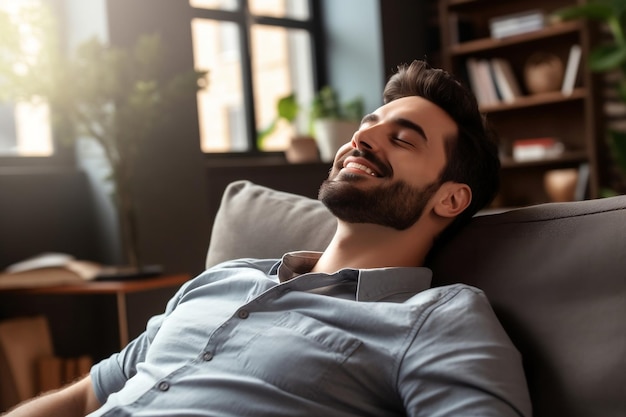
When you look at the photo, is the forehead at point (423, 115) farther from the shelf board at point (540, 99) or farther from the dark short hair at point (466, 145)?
Answer: the shelf board at point (540, 99)

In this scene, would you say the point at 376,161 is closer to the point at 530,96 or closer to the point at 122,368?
the point at 122,368

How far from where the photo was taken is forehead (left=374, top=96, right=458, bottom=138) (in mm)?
1443

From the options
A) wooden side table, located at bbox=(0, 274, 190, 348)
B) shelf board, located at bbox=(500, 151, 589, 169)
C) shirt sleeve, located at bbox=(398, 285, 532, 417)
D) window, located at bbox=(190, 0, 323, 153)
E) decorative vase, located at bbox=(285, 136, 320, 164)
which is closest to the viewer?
shirt sleeve, located at bbox=(398, 285, 532, 417)

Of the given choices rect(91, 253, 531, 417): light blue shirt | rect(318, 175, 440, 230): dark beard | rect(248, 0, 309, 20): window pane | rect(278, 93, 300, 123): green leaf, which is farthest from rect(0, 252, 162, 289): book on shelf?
rect(248, 0, 309, 20): window pane

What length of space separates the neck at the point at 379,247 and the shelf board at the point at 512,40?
3.18 meters

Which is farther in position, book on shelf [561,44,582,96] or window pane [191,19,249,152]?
book on shelf [561,44,582,96]

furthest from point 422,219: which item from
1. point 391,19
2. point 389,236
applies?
point 391,19

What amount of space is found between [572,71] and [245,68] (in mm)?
1779

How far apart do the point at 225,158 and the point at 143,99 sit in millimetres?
1320

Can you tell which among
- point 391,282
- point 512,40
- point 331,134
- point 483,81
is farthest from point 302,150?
point 391,282

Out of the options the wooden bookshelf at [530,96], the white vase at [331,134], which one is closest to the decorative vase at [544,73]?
the wooden bookshelf at [530,96]

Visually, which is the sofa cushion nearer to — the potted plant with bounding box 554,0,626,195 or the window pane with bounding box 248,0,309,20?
the potted plant with bounding box 554,0,626,195

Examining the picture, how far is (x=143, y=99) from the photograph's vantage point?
8.98ft

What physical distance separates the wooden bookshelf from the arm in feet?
10.9
